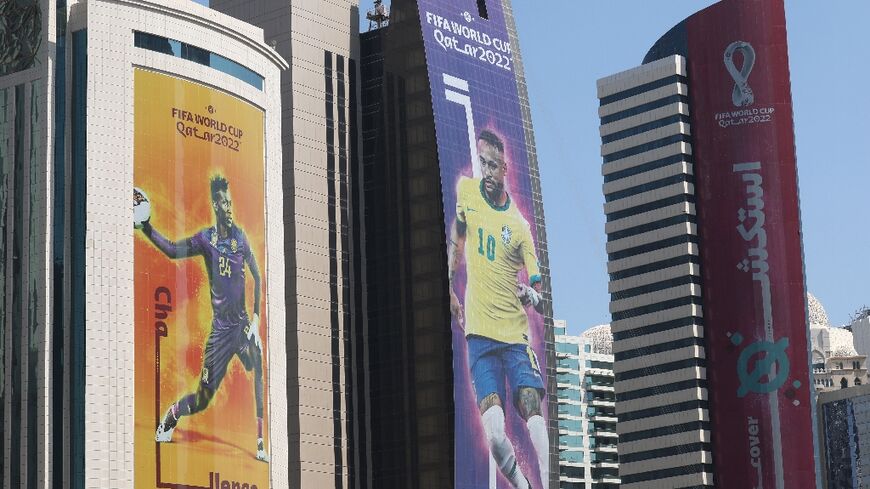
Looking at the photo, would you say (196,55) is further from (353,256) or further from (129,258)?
(353,256)

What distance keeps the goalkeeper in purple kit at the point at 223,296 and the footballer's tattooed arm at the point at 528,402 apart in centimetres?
3741

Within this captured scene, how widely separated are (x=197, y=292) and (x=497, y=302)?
1731 inches

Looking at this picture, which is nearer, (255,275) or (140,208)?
(140,208)

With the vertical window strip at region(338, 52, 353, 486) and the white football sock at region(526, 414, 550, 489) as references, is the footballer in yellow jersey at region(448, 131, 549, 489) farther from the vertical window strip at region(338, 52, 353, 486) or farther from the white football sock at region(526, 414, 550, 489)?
the vertical window strip at region(338, 52, 353, 486)

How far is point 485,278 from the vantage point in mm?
191875

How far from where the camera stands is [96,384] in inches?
5822

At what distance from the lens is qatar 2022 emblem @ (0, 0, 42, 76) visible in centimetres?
15496

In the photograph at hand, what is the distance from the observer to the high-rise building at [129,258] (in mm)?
148250

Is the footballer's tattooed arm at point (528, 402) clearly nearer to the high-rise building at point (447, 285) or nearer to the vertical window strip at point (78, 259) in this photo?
the high-rise building at point (447, 285)

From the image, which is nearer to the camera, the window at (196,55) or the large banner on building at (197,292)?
the large banner on building at (197,292)

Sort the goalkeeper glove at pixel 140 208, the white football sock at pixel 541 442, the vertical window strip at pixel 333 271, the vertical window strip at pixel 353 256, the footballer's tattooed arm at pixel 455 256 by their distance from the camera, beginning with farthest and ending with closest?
the white football sock at pixel 541 442, the vertical window strip at pixel 353 256, the footballer's tattooed arm at pixel 455 256, the vertical window strip at pixel 333 271, the goalkeeper glove at pixel 140 208

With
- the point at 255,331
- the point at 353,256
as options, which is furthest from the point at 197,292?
the point at 353,256

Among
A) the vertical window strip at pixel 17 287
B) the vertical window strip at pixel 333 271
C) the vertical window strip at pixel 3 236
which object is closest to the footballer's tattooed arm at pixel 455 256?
the vertical window strip at pixel 333 271

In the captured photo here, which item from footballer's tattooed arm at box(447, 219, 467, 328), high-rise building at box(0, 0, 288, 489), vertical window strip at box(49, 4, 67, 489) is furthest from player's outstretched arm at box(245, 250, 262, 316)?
footballer's tattooed arm at box(447, 219, 467, 328)
